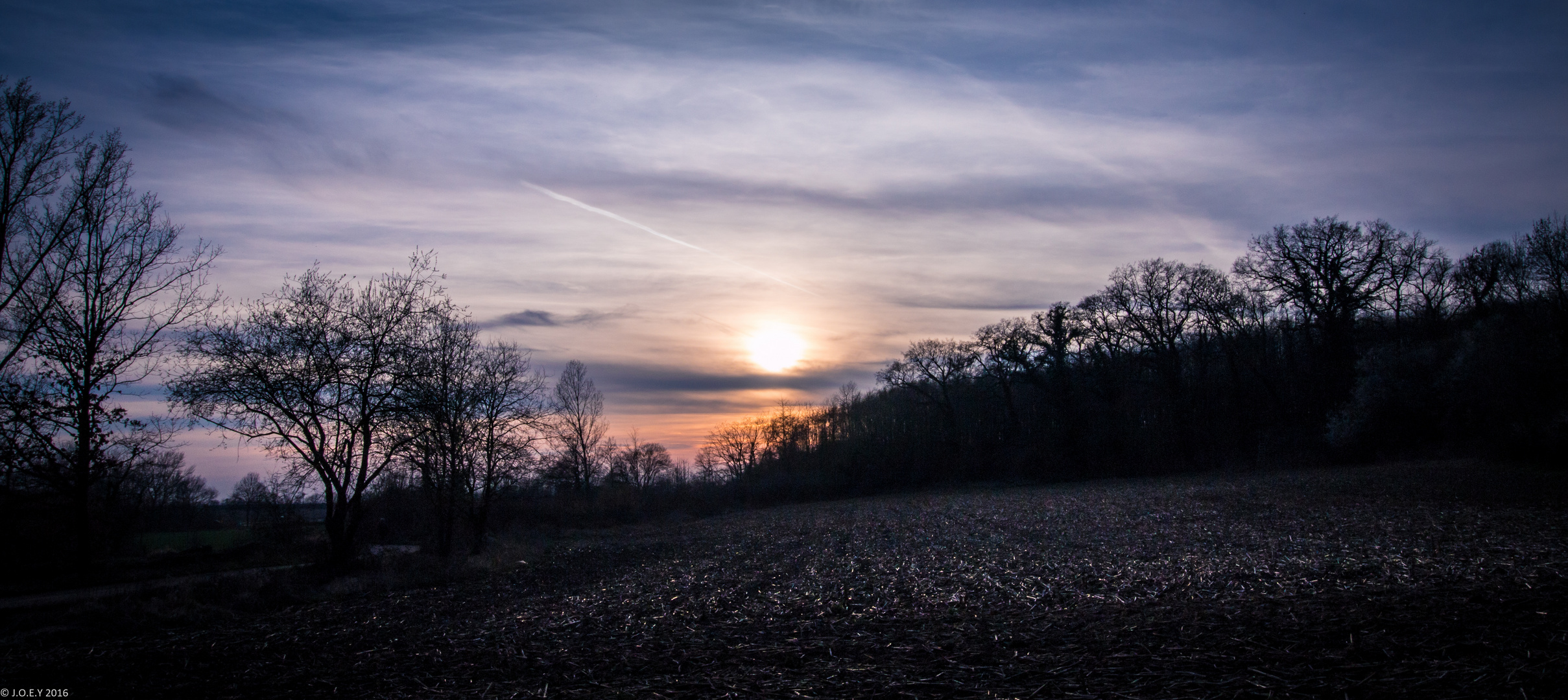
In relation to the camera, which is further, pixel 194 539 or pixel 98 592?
pixel 194 539

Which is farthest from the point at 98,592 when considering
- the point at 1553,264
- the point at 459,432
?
the point at 1553,264

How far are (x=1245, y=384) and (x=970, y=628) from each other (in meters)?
50.3

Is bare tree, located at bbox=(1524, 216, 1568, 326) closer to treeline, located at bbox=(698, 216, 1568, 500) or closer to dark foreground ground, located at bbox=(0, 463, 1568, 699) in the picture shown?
treeline, located at bbox=(698, 216, 1568, 500)

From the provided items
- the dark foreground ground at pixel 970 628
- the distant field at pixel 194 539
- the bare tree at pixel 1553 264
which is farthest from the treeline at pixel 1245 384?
the distant field at pixel 194 539

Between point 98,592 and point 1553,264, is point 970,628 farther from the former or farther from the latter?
point 1553,264

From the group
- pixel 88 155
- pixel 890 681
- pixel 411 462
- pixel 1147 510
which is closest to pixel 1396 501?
pixel 1147 510

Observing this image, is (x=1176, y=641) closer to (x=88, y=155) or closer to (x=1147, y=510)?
(x=1147, y=510)

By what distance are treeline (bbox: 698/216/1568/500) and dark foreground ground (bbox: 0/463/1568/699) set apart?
17974mm

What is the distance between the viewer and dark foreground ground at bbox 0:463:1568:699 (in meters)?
7.14

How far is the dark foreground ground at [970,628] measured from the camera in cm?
714

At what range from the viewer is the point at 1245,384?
162 feet

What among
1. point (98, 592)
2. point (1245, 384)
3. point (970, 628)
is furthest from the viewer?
point (1245, 384)

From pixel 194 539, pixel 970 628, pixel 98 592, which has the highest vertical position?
pixel 98 592

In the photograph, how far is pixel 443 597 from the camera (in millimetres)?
14609
